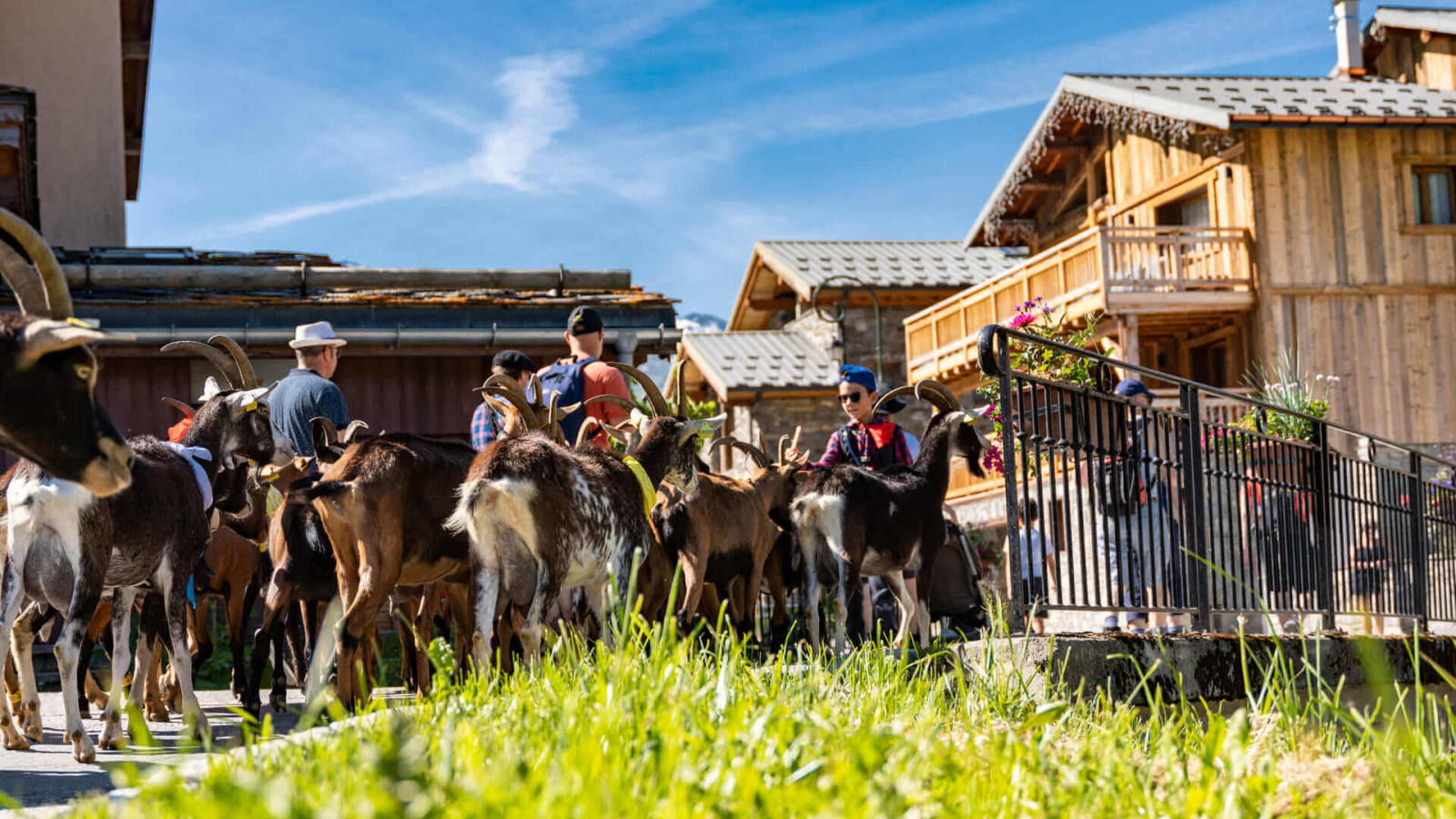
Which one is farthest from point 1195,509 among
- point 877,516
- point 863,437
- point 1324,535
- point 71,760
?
point 71,760

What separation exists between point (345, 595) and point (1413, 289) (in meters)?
24.4

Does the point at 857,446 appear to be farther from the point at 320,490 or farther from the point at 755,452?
the point at 320,490

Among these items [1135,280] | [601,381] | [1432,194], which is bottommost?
[601,381]

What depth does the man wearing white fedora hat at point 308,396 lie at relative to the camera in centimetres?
940

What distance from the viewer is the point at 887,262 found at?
3831cm

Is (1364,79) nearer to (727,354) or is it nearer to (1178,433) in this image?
(727,354)

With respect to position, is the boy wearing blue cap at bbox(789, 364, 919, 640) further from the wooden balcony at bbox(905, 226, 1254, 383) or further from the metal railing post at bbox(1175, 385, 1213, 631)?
the wooden balcony at bbox(905, 226, 1254, 383)

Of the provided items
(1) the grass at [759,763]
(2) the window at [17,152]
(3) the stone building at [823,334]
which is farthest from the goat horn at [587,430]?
(3) the stone building at [823,334]

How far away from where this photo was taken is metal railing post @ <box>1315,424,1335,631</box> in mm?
9234

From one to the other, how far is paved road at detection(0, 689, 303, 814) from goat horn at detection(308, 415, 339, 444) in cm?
165

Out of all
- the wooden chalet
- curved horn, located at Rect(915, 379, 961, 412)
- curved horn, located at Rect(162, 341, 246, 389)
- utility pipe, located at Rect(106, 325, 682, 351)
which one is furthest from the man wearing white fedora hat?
the wooden chalet

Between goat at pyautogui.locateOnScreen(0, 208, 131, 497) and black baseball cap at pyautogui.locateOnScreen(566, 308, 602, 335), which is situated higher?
black baseball cap at pyautogui.locateOnScreen(566, 308, 602, 335)

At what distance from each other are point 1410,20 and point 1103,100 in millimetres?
8539

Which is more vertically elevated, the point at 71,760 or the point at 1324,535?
the point at 1324,535
